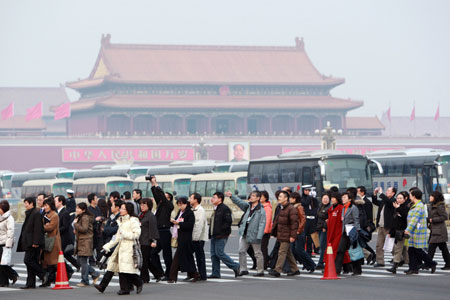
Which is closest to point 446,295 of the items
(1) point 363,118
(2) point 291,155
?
(2) point 291,155

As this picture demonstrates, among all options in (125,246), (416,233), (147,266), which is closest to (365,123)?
(416,233)

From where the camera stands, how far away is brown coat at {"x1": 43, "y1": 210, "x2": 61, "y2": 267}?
44.6ft

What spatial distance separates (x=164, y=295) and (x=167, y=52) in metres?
71.2

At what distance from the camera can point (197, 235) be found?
557 inches

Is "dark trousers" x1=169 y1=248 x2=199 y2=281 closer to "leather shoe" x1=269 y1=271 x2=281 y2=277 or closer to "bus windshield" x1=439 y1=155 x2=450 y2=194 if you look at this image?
"leather shoe" x1=269 y1=271 x2=281 y2=277

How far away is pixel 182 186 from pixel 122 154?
35.0m

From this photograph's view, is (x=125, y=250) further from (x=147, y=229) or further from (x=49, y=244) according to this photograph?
(x=49, y=244)

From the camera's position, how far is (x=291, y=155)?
32.3 m

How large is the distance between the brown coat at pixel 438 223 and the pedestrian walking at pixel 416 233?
291 mm

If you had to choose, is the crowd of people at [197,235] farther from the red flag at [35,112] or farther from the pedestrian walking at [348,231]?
the red flag at [35,112]

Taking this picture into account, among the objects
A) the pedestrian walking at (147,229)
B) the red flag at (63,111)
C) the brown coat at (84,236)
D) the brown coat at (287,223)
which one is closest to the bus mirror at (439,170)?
the brown coat at (287,223)

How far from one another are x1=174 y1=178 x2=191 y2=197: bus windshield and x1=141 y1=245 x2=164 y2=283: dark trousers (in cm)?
2342

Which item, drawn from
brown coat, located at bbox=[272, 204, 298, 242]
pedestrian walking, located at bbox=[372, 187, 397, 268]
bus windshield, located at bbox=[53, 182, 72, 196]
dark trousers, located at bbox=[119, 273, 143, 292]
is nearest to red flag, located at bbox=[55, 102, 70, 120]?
bus windshield, located at bbox=[53, 182, 72, 196]

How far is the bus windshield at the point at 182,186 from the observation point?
124 ft
